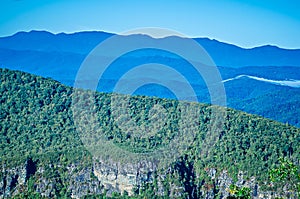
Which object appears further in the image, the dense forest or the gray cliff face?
the dense forest

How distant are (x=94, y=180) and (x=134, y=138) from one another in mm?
5728

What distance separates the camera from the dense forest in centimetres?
4512

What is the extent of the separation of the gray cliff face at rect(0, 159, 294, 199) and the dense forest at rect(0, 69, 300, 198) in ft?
0.62

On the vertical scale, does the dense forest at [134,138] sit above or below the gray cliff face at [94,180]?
above

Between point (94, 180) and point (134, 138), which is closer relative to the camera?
point (94, 180)

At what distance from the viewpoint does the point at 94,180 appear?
151ft

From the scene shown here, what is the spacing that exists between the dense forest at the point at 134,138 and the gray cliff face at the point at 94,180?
0.62 ft

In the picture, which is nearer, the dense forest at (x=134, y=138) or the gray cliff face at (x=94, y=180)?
the gray cliff face at (x=94, y=180)

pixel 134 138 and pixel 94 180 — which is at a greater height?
pixel 134 138

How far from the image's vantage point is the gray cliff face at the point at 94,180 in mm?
44031

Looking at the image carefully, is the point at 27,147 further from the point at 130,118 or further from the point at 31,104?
the point at 130,118

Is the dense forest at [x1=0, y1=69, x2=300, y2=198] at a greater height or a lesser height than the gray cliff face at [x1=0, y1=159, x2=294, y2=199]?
greater

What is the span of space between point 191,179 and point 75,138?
480 inches

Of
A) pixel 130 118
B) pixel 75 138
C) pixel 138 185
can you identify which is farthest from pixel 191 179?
pixel 75 138
